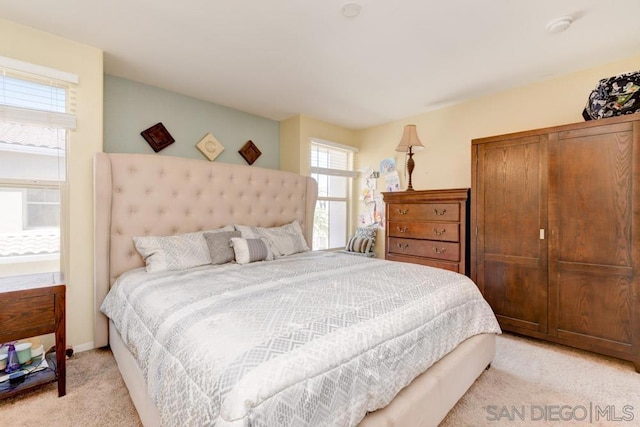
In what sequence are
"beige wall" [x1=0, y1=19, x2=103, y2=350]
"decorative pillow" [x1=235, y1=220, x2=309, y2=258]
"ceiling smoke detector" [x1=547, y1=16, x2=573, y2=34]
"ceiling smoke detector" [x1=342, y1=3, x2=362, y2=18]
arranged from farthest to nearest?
"decorative pillow" [x1=235, y1=220, x2=309, y2=258], "beige wall" [x1=0, y1=19, x2=103, y2=350], "ceiling smoke detector" [x1=547, y1=16, x2=573, y2=34], "ceiling smoke detector" [x1=342, y1=3, x2=362, y2=18]

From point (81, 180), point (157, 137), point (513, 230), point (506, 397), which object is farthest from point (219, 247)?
point (513, 230)

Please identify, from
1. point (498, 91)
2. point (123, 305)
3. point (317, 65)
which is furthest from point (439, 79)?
point (123, 305)

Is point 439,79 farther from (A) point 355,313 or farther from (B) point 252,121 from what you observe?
(A) point 355,313

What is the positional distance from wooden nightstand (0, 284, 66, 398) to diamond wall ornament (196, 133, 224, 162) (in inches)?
72.0

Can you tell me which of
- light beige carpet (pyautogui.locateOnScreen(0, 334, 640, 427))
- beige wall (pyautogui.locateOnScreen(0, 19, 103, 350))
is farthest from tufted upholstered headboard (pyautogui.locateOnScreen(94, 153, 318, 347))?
light beige carpet (pyautogui.locateOnScreen(0, 334, 640, 427))

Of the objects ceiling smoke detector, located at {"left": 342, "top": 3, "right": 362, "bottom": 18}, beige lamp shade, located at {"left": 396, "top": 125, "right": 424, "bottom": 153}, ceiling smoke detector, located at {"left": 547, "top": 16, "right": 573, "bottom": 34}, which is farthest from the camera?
beige lamp shade, located at {"left": 396, "top": 125, "right": 424, "bottom": 153}

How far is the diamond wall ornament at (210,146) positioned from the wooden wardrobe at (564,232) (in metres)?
2.65

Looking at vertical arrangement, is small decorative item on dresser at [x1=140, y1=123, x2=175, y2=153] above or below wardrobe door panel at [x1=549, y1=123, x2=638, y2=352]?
above

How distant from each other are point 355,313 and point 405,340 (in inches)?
9.7

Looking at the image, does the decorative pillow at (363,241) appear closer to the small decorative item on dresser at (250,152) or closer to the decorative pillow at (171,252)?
the small decorative item on dresser at (250,152)

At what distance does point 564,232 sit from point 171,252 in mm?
3025

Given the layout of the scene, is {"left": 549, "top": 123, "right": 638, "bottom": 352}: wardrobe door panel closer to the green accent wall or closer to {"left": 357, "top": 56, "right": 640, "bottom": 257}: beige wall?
{"left": 357, "top": 56, "right": 640, "bottom": 257}: beige wall

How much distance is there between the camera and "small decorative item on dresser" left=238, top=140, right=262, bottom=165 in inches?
136

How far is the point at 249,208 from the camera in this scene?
301 centimetres
